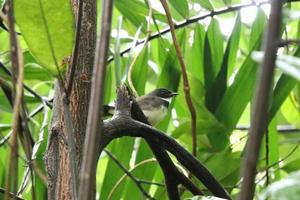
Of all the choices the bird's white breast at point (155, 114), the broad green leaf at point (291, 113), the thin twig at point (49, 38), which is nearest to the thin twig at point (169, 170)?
the thin twig at point (49, 38)

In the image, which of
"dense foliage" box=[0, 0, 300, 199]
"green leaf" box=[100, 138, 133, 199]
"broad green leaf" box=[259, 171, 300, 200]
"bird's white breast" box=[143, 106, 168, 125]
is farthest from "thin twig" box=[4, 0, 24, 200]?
"bird's white breast" box=[143, 106, 168, 125]

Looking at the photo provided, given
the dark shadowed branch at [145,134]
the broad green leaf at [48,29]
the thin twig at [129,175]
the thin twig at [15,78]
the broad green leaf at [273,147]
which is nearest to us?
the thin twig at [15,78]

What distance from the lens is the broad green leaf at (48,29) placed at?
77 cm

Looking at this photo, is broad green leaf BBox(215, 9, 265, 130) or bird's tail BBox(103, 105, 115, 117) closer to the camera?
broad green leaf BBox(215, 9, 265, 130)

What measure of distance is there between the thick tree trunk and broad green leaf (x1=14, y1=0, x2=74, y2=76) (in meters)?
0.10

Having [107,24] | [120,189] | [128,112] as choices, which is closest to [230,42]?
[120,189]

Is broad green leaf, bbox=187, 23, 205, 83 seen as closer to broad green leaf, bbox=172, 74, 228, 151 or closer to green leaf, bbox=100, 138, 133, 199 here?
broad green leaf, bbox=172, 74, 228, 151

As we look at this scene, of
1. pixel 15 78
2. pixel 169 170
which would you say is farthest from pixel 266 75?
pixel 169 170

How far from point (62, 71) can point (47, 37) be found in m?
0.05

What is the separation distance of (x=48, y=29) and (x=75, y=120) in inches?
6.0

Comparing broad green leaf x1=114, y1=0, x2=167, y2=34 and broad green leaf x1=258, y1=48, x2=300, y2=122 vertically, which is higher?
broad green leaf x1=114, y1=0, x2=167, y2=34

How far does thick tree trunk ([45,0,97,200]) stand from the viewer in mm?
845

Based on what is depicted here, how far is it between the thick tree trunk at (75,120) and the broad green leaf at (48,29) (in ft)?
0.34

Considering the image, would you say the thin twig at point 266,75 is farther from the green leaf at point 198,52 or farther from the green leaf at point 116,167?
the green leaf at point 198,52
